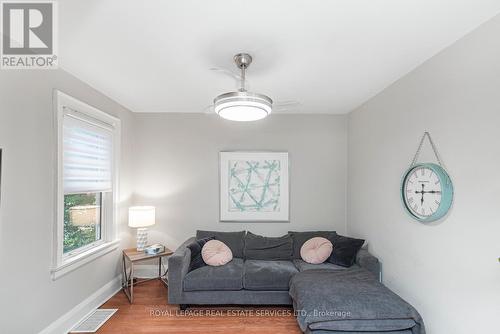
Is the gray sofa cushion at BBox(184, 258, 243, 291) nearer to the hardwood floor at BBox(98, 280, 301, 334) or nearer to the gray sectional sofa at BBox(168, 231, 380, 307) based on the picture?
the gray sectional sofa at BBox(168, 231, 380, 307)

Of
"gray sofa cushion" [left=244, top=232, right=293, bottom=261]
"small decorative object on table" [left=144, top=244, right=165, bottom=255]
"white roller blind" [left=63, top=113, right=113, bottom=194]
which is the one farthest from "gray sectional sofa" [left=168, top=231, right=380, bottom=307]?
"white roller blind" [left=63, top=113, right=113, bottom=194]

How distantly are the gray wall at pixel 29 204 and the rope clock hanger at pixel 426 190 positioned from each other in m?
3.23

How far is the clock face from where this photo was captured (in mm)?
2195

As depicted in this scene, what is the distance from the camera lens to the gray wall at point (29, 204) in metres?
1.97

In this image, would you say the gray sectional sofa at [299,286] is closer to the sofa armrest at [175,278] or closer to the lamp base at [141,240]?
the sofa armrest at [175,278]

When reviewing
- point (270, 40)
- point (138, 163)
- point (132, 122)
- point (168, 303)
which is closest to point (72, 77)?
point (132, 122)

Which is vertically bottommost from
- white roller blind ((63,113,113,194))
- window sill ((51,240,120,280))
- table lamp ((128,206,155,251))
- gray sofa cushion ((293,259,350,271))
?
gray sofa cushion ((293,259,350,271))

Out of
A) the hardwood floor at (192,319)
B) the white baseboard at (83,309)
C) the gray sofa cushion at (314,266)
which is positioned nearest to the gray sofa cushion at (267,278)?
the gray sofa cushion at (314,266)

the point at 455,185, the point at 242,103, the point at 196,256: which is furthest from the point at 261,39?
the point at 196,256

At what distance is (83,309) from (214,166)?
2.33 metres

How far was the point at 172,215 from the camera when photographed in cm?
411

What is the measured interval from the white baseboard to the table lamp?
55cm

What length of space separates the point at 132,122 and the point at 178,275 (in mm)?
2367

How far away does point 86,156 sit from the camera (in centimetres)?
296
